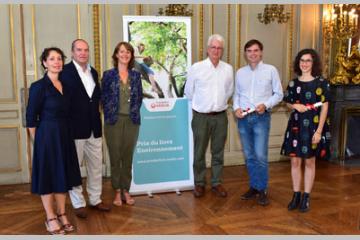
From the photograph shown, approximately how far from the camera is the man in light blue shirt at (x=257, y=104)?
11.0 feet

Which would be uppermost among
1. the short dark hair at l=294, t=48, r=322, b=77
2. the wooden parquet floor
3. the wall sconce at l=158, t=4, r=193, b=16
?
the wall sconce at l=158, t=4, r=193, b=16

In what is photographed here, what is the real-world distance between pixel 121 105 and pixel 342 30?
10.5ft

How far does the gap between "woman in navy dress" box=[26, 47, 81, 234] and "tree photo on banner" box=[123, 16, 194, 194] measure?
3.24ft

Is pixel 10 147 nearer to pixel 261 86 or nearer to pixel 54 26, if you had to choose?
pixel 54 26

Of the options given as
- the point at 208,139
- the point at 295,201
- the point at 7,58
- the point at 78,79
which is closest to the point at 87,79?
the point at 78,79

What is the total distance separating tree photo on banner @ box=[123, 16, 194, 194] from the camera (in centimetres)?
365

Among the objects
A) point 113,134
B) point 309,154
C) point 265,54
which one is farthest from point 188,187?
point 265,54

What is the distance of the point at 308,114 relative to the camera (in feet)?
10.2

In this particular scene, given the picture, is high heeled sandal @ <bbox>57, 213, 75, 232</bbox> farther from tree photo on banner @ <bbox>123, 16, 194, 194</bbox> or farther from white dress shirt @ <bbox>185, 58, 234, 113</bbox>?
white dress shirt @ <bbox>185, 58, 234, 113</bbox>

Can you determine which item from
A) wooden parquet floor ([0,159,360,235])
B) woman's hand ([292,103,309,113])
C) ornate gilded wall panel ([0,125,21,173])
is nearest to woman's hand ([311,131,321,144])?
woman's hand ([292,103,309,113])

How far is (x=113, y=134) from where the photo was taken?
3273 mm

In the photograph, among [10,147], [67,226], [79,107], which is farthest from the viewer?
[10,147]

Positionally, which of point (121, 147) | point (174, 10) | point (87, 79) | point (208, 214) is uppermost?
point (174, 10)

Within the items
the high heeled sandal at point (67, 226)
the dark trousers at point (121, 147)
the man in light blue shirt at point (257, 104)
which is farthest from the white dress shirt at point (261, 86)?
the high heeled sandal at point (67, 226)
